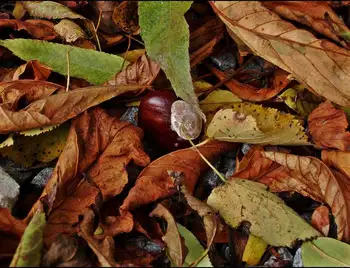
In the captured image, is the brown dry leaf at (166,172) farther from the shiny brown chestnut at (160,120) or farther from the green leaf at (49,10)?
the green leaf at (49,10)

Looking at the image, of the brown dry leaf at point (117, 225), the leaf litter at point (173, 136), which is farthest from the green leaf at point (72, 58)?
the brown dry leaf at point (117, 225)

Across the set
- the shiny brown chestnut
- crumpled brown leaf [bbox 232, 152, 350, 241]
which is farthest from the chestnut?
crumpled brown leaf [bbox 232, 152, 350, 241]

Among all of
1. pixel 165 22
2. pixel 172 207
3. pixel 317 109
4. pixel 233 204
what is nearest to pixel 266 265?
pixel 233 204

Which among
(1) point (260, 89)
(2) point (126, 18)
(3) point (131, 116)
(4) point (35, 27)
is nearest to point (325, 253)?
(1) point (260, 89)

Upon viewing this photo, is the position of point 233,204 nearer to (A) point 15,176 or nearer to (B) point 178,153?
(B) point 178,153

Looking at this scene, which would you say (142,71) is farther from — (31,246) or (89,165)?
(31,246)

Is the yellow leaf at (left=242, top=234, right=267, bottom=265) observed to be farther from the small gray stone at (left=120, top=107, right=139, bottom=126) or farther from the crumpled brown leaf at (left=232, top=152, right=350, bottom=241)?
the small gray stone at (left=120, top=107, right=139, bottom=126)
